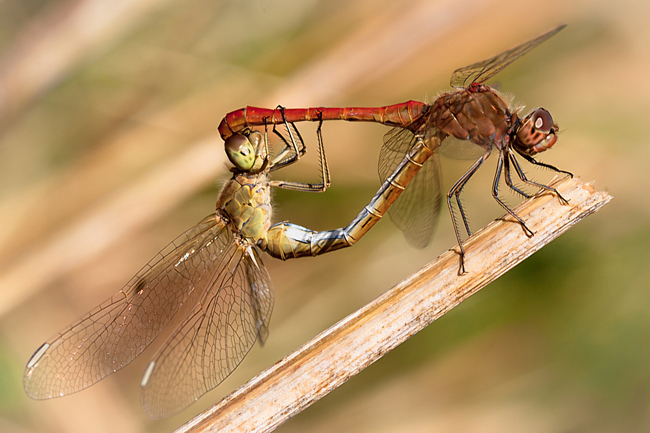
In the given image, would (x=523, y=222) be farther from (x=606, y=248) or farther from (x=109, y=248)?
(x=109, y=248)

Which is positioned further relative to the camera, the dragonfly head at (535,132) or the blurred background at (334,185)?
the blurred background at (334,185)

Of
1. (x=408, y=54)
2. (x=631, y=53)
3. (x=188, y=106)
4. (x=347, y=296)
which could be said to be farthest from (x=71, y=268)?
(x=631, y=53)

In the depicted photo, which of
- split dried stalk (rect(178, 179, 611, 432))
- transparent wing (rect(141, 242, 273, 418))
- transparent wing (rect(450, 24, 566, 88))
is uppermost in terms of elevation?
transparent wing (rect(450, 24, 566, 88))

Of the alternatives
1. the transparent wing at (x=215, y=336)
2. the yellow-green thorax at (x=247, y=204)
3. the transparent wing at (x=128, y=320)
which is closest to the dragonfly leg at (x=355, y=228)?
the yellow-green thorax at (x=247, y=204)

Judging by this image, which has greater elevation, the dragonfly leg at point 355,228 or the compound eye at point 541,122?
the dragonfly leg at point 355,228

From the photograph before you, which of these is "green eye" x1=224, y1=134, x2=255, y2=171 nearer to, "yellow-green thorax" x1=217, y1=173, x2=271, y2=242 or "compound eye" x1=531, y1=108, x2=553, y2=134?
"yellow-green thorax" x1=217, y1=173, x2=271, y2=242

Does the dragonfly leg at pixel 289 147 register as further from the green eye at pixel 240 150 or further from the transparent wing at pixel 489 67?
the transparent wing at pixel 489 67

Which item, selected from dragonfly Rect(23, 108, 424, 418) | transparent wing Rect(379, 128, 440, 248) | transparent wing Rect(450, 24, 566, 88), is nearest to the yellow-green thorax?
dragonfly Rect(23, 108, 424, 418)
